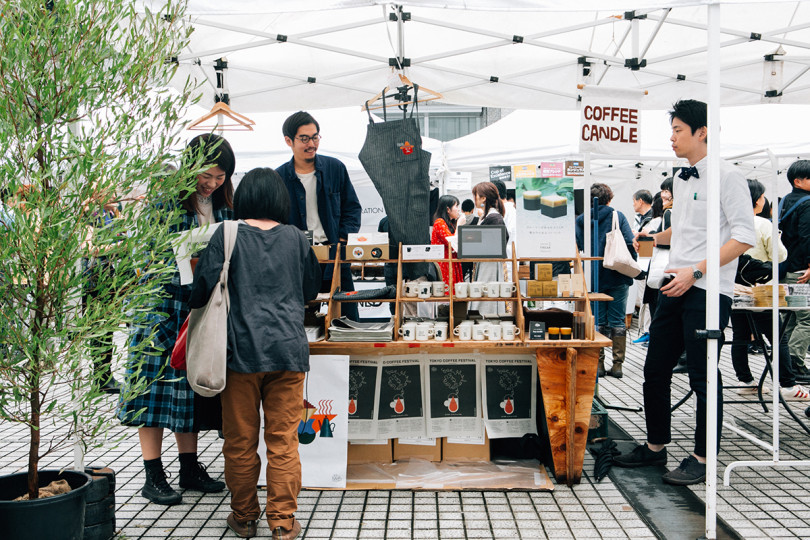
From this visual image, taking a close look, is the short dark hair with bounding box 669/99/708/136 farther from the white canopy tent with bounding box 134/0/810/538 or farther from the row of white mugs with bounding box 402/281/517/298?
the white canopy tent with bounding box 134/0/810/538

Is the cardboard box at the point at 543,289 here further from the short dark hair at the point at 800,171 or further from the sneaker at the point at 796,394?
the sneaker at the point at 796,394

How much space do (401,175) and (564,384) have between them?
1.70 metres

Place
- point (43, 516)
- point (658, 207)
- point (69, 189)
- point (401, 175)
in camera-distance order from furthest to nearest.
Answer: point (658, 207), point (401, 175), point (69, 189), point (43, 516)

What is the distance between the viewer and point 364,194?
435 inches

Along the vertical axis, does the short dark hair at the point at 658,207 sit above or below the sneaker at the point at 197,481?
above

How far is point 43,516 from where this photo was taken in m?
2.35

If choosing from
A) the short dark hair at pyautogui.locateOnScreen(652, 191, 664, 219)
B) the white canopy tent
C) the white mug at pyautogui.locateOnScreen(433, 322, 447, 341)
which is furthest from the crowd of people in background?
the short dark hair at pyautogui.locateOnScreen(652, 191, 664, 219)

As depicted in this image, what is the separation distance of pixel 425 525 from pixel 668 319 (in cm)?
191

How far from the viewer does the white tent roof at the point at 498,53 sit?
20.2 ft

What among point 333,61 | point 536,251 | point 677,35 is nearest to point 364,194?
point 333,61

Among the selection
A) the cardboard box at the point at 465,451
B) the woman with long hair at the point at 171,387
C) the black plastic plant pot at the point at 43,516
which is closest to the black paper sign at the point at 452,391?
the cardboard box at the point at 465,451

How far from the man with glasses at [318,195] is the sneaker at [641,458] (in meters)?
1.96

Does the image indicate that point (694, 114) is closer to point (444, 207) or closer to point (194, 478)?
point (194, 478)

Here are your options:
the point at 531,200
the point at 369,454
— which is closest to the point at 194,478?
the point at 369,454
